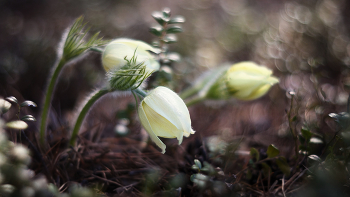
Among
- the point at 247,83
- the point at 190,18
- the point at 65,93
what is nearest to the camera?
the point at 247,83

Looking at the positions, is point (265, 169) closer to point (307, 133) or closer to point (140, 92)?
point (307, 133)

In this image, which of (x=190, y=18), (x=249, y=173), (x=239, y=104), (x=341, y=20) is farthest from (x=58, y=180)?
(x=341, y=20)

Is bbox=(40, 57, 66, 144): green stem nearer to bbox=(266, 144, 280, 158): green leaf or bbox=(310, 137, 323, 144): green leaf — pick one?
bbox=(266, 144, 280, 158): green leaf

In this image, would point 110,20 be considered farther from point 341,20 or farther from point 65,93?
point 341,20

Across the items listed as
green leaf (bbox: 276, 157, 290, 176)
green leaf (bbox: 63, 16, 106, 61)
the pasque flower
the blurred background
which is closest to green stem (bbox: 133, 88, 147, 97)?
the pasque flower

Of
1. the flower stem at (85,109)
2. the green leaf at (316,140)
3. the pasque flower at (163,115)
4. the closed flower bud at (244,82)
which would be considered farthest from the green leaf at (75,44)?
the green leaf at (316,140)

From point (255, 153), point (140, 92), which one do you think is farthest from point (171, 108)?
point (255, 153)
